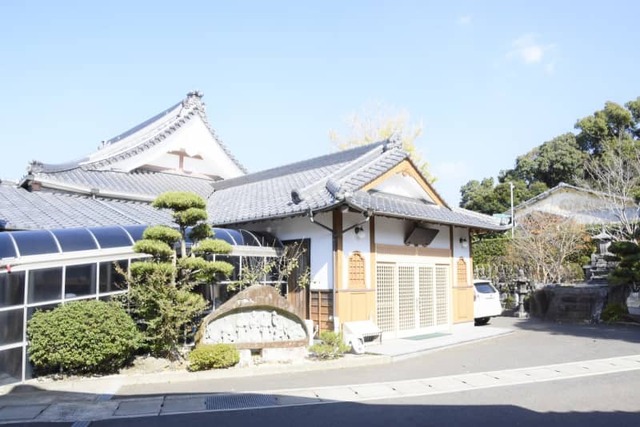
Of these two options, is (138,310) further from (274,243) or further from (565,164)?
(565,164)

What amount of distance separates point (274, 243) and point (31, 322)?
646cm

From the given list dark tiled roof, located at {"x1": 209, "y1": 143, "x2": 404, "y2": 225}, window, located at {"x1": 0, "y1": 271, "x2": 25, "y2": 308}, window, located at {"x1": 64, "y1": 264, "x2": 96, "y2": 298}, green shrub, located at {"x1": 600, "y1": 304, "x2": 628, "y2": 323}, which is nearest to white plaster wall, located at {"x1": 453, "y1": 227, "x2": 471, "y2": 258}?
dark tiled roof, located at {"x1": 209, "y1": 143, "x2": 404, "y2": 225}

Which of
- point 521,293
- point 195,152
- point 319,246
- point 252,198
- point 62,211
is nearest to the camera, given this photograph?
point 319,246

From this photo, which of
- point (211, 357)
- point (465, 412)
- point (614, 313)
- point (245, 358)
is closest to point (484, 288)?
point (614, 313)

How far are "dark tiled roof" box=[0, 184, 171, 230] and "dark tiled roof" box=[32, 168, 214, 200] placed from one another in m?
0.49

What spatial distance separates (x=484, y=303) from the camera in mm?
17516

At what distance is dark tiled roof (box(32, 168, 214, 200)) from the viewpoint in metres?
15.3

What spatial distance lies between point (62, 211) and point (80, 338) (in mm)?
5917

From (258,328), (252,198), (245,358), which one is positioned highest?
(252,198)

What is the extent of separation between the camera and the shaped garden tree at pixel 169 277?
9.58 m

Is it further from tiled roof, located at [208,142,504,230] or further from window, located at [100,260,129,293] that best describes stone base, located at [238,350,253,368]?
tiled roof, located at [208,142,504,230]

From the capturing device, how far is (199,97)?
2153 centimetres

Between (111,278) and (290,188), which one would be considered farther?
(290,188)

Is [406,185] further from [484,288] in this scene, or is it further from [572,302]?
[572,302]
